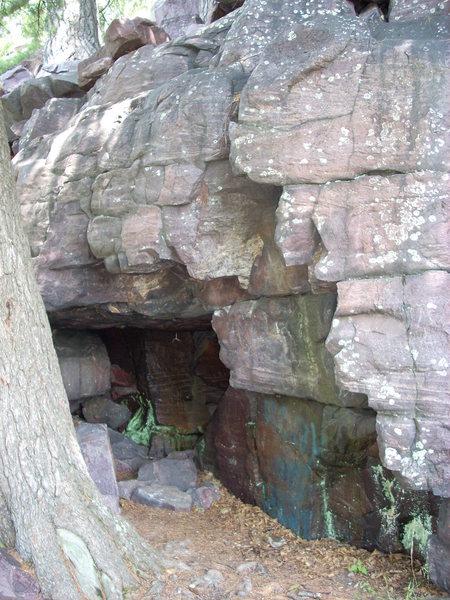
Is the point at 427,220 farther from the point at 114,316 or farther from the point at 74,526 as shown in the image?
the point at 114,316

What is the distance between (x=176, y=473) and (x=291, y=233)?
145 inches

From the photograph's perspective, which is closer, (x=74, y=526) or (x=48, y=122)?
(x=74, y=526)

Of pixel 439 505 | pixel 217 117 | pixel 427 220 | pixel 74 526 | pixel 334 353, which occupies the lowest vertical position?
pixel 439 505

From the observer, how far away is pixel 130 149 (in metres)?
6.11

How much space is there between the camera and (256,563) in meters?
5.07

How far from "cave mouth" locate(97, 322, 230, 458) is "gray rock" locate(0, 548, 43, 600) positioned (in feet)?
15.7

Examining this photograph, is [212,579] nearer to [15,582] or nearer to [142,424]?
[15,582]

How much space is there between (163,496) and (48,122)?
505cm

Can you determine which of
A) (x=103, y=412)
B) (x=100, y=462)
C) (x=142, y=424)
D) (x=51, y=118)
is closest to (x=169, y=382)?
(x=142, y=424)

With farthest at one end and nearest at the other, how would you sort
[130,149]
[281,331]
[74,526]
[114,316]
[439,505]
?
[114,316]
[130,149]
[281,331]
[439,505]
[74,526]

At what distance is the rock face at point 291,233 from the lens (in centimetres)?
434

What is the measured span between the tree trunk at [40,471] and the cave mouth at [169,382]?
176 inches

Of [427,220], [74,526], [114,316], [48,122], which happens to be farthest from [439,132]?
[48,122]

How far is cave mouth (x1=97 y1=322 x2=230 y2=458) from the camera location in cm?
880
